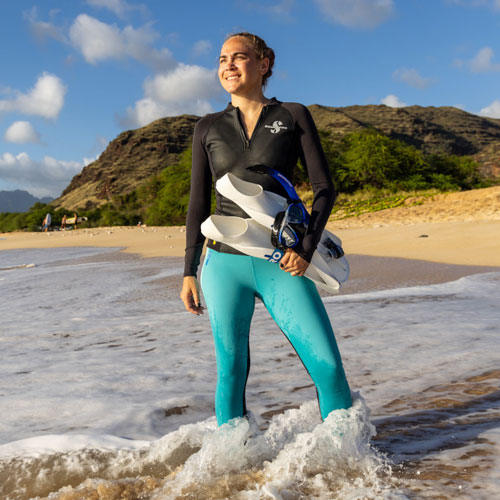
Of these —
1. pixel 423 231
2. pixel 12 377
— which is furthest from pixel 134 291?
pixel 423 231

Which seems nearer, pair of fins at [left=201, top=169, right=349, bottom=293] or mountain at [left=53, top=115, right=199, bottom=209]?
pair of fins at [left=201, top=169, right=349, bottom=293]

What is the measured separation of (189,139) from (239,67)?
13602 centimetres

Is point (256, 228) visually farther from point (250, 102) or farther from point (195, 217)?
point (250, 102)

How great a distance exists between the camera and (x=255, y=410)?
2852 mm

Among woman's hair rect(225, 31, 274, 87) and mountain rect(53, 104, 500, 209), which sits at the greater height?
mountain rect(53, 104, 500, 209)

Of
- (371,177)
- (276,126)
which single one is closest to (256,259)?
(276,126)

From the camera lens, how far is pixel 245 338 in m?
1.88

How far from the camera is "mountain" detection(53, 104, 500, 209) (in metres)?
110

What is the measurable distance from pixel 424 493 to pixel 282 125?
1.48m

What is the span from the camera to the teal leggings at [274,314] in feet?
5.89

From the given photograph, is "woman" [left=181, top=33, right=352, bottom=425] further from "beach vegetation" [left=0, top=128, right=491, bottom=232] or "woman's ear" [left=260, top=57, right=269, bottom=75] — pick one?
"beach vegetation" [left=0, top=128, right=491, bottom=232]

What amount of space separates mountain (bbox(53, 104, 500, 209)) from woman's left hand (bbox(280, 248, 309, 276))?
10308cm

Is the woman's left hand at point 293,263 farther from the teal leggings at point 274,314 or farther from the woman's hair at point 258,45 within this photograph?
the woman's hair at point 258,45

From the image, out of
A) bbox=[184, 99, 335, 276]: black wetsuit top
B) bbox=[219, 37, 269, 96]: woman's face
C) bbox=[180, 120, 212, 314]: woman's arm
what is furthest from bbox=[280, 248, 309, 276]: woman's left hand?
bbox=[219, 37, 269, 96]: woman's face
